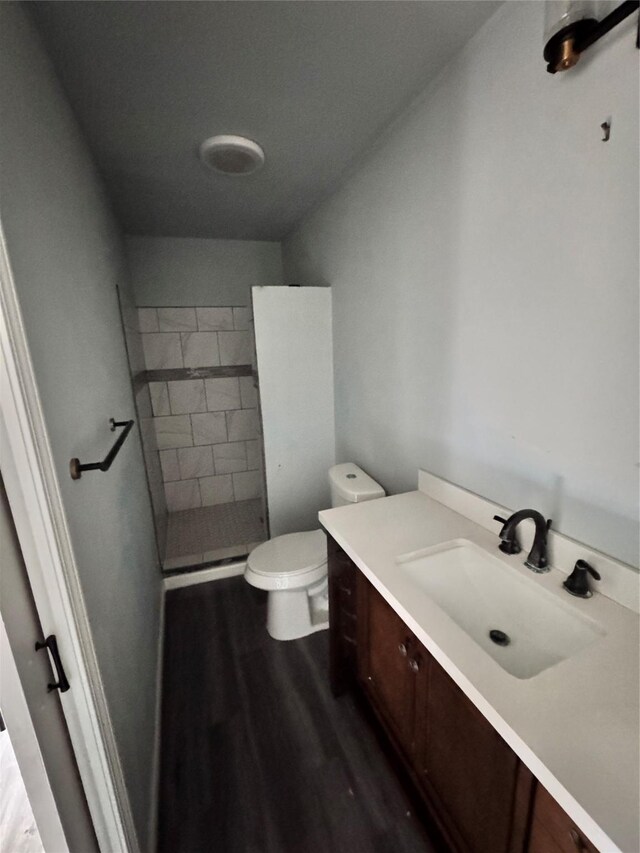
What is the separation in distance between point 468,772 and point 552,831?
0.25 meters

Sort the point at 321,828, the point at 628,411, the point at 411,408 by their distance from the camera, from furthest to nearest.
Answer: the point at 411,408, the point at 321,828, the point at 628,411

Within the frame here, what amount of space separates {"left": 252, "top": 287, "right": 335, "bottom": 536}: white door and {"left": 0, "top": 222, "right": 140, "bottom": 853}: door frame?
1588 mm

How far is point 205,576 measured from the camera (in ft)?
8.15

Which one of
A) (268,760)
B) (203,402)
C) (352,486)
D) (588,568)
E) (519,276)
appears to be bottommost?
(268,760)

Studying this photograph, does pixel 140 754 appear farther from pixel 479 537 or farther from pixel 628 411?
pixel 628 411

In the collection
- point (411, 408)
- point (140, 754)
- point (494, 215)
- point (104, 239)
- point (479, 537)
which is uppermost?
point (104, 239)

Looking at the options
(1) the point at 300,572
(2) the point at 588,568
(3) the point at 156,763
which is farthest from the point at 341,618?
(2) the point at 588,568

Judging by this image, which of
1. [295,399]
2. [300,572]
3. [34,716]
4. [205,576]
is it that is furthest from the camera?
[205,576]

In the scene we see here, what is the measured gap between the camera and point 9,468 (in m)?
0.66

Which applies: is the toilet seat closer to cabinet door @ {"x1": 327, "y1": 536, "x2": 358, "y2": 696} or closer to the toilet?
the toilet

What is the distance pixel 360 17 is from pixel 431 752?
76.5 inches

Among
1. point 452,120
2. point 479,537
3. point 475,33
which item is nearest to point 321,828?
point 479,537

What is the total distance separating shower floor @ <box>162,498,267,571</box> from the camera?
8.57ft

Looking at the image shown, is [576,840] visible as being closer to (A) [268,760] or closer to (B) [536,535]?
(B) [536,535]
